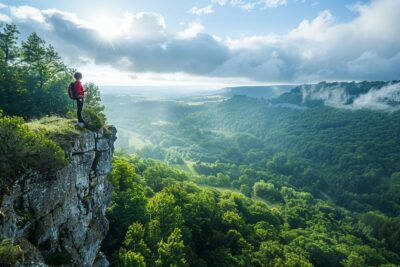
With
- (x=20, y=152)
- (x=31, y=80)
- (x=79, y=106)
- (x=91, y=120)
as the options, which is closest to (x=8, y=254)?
(x=20, y=152)

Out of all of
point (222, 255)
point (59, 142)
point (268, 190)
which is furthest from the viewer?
point (268, 190)

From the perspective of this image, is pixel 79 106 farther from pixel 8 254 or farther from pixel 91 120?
A: pixel 8 254

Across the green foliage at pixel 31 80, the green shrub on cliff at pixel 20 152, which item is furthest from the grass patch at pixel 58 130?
the green foliage at pixel 31 80

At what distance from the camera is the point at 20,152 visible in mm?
17281

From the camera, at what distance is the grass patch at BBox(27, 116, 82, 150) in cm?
2191

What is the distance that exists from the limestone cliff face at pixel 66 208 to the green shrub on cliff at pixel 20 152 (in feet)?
2.02

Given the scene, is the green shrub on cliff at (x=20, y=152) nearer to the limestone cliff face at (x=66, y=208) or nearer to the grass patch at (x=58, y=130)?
the limestone cliff face at (x=66, y=208)

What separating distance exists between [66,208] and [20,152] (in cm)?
680

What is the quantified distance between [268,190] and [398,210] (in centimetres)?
8265

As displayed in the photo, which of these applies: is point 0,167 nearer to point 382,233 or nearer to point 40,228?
point 40,228

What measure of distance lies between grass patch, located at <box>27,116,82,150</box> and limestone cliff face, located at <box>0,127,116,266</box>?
0.70m

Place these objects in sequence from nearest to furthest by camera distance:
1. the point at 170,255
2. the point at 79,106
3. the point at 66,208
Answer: the point at 66,208
the point at 79,106
the point at 170,255

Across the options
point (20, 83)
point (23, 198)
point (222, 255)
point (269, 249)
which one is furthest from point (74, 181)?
point (269, 249)

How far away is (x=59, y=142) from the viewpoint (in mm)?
22000
